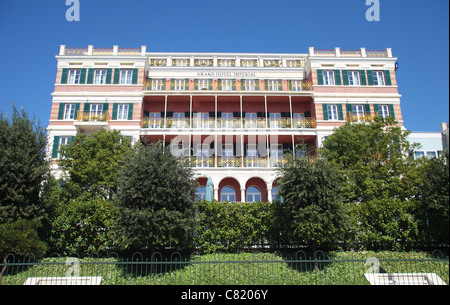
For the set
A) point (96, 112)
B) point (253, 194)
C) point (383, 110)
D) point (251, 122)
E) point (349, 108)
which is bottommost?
point (253, 194)

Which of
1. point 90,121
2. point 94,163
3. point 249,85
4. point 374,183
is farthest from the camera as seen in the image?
point 249,85

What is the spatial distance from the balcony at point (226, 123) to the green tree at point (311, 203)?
1010 cm

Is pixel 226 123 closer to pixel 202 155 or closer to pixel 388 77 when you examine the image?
pixel 202 155

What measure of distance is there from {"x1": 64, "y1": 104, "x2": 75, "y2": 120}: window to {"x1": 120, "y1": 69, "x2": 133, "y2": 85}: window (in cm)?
417

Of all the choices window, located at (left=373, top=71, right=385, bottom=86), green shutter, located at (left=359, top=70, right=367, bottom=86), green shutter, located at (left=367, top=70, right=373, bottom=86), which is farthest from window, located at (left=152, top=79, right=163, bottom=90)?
window, located at (left=373, top=71, right=385, bottom=86)

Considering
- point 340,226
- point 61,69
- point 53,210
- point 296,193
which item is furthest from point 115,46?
point 340,226

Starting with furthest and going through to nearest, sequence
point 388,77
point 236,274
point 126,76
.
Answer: point 388,77 → point 126,76 → point 236,274

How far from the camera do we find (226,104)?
26453 mm

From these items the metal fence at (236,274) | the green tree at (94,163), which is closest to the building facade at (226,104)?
the green tree at (94,163)

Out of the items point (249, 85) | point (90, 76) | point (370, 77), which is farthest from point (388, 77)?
point (90, 76)

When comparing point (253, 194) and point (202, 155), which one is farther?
point (253, 194)

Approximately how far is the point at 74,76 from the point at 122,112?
16.1ft

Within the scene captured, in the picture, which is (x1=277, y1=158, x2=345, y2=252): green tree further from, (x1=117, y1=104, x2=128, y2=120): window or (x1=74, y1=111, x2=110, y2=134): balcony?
(x1=74, y1=111, x2=110, y2=134): balcony
